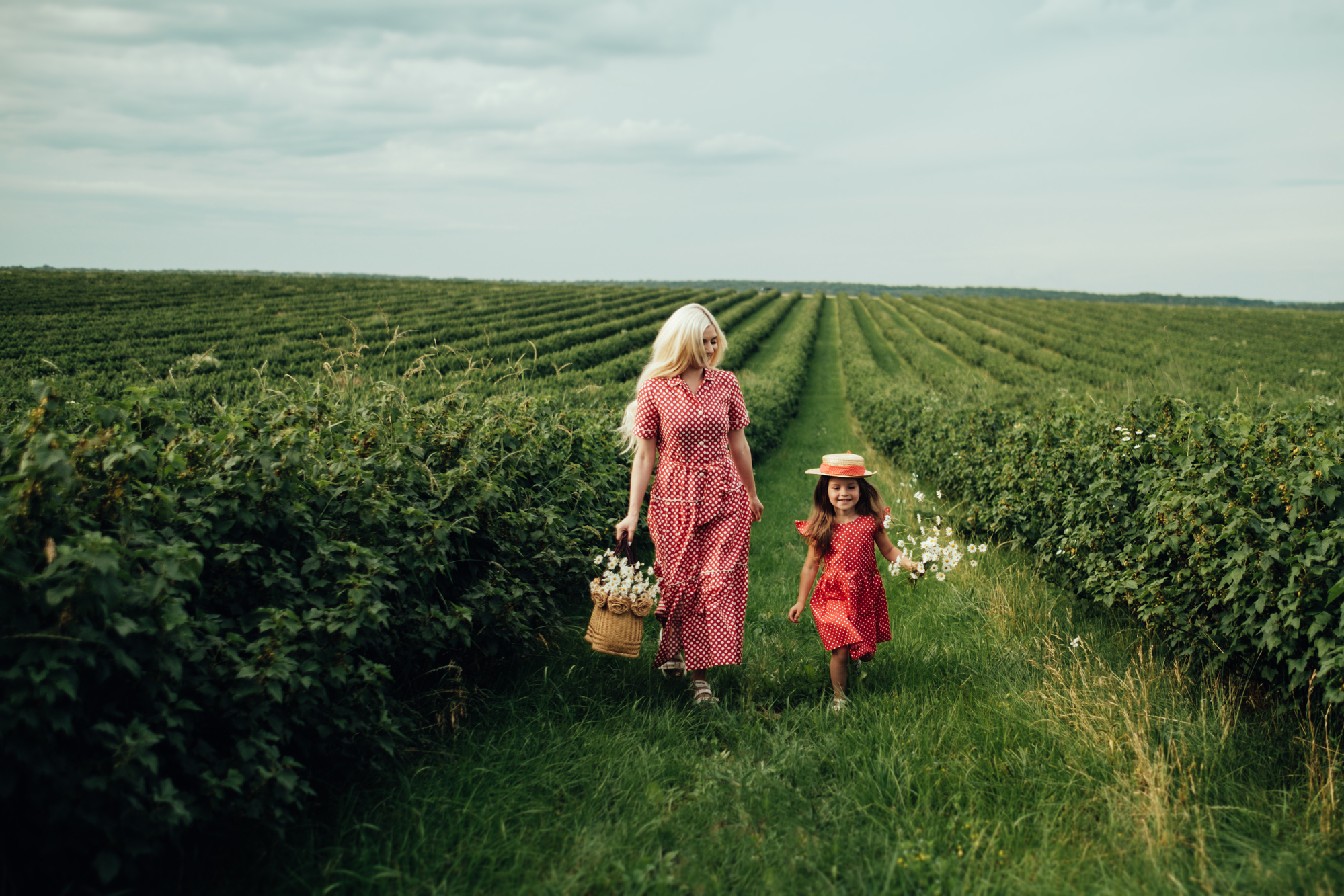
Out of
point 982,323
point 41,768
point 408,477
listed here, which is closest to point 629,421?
point 408,477

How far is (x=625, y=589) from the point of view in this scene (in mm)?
3662

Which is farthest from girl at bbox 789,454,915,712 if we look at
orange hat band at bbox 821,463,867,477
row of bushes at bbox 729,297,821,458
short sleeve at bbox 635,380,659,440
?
row of bushes at bbox 729,297,821,458

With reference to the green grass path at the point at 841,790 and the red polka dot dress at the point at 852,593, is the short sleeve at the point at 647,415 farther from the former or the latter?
the green grass path at the point at 841,790

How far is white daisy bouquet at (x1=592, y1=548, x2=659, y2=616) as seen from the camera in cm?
364

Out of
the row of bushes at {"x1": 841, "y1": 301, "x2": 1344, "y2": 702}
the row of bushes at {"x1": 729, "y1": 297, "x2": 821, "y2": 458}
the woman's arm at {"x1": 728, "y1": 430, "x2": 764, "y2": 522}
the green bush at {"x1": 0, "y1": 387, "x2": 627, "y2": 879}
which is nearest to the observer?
the green bush at {"x1": 0, "y1": 387, "x2": 627, "y2": 879}

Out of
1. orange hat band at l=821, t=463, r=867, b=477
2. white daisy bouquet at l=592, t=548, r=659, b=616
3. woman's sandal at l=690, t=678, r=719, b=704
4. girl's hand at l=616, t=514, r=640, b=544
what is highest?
orange hat band at l=821, t=463, r=867, b=477

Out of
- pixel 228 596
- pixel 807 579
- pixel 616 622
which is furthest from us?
pixel 807 579

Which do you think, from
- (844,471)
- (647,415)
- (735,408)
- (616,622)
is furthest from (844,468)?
(616,622)

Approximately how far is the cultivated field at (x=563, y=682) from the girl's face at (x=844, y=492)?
3.55 feet

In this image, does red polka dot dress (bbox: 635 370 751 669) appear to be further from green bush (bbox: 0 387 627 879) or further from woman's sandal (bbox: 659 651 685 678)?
green bush (bbox: 0 387 627 879)

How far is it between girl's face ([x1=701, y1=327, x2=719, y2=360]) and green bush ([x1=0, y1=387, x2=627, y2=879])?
1.33 metres

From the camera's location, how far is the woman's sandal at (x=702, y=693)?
392 cm

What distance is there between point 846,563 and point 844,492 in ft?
1.35

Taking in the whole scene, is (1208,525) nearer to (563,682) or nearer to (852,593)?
(852,593)
